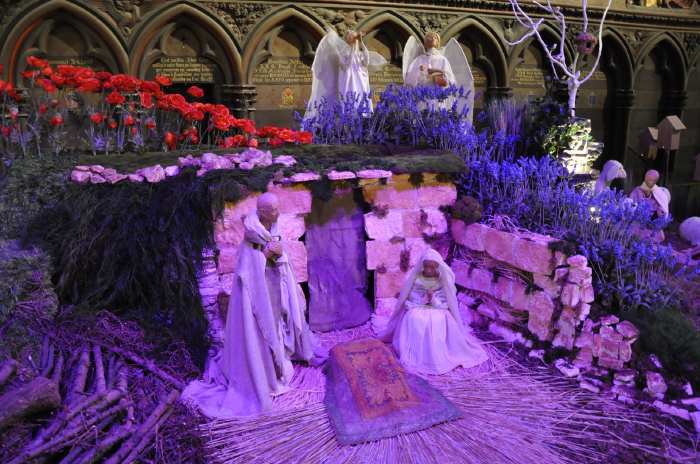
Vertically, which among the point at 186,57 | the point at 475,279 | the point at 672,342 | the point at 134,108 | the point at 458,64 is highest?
the point at 186,57

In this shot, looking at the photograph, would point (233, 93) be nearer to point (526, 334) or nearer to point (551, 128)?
point (551, 128)

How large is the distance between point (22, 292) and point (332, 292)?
2.78 metres

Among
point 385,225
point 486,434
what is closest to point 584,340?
point 486,434

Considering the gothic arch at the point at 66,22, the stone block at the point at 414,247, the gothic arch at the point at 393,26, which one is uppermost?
the gothic arch at the point at 393,26

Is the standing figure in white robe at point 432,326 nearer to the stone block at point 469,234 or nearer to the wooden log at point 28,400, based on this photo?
the stone block at point 469,234

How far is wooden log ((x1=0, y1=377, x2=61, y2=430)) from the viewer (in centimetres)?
295

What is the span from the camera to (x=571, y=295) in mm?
4594

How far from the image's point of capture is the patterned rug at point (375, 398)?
385 centimetres

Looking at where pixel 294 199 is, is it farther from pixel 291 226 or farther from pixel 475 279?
pixel 475 279

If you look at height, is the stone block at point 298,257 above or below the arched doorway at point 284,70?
below

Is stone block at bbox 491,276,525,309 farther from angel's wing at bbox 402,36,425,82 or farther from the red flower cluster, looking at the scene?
angel's wing at bbox 402,36,425,82

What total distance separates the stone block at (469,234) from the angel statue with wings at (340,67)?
2578 mm

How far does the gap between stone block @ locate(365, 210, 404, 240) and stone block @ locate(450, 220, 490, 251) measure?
1.94 feet

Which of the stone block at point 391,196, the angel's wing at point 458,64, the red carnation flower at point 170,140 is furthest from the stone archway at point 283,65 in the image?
the stone block at point 391,196
